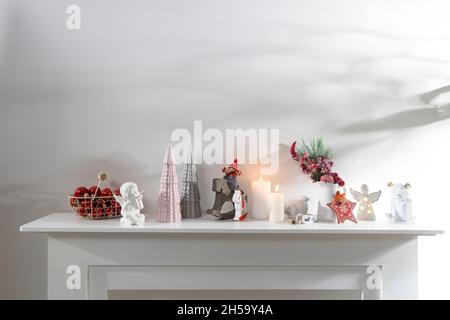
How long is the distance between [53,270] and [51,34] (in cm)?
81

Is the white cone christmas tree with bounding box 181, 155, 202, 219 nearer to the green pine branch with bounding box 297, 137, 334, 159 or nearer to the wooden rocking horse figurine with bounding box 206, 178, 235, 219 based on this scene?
the wooden rocking horse figurine with bounding box 206, 178, 235, 219

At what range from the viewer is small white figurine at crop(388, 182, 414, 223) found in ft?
4.80

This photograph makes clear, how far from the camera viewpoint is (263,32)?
1619 millimetres

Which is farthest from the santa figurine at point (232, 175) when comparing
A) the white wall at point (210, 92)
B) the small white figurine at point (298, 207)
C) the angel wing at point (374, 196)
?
the angel wing at point (374, 196)

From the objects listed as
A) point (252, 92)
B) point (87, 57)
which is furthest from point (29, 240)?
point (252, 92)

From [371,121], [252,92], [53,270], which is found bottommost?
[53,270]

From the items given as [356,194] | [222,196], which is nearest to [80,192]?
[222,196]

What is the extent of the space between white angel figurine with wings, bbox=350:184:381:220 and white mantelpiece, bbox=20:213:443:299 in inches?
5.4

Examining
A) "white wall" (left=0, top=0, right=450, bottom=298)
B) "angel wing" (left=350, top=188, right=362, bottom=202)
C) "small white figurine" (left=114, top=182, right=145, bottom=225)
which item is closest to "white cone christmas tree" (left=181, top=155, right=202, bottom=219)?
"white wall" (left=0, top=0, right=450, bottom=298)

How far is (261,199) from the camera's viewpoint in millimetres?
1536

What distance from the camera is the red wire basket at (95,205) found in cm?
146

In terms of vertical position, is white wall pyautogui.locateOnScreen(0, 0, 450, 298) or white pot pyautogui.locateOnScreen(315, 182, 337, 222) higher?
white wall pyautogui.locateOnScreen(0, 0, 450, 298)

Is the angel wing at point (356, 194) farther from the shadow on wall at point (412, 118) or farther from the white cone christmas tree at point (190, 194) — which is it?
the white cone christmas tree at point (190, 194)

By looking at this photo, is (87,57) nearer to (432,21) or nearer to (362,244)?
(362,244)
